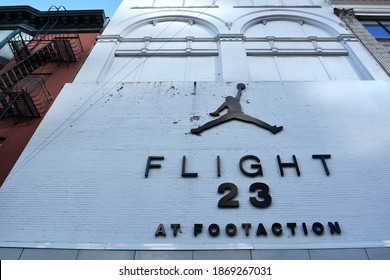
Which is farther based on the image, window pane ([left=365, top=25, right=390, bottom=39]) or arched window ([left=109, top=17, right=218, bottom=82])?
window pane ([left=365, top=25, right=390, bottom=39])

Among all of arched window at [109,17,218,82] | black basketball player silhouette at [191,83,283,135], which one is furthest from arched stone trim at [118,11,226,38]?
black basketball player silhouette at [191,83,283,135]

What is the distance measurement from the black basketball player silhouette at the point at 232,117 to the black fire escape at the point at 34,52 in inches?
230

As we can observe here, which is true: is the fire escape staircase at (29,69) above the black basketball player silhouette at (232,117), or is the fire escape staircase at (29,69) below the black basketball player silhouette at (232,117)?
above

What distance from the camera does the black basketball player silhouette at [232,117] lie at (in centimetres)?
963

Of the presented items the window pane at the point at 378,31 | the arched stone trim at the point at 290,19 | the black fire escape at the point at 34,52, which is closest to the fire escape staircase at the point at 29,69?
the black fire escape at the point at 34,52

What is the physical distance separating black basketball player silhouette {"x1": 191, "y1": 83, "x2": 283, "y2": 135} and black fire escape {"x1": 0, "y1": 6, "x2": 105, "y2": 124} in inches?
230

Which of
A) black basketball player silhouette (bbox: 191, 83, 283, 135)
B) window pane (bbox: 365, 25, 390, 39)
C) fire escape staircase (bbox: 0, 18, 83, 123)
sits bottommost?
black basketball player silhouette (bbox: 191, 83, 283, 135)

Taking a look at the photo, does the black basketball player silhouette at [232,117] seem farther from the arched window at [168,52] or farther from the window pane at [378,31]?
the window pane at [378,31]

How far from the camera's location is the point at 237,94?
10914mm

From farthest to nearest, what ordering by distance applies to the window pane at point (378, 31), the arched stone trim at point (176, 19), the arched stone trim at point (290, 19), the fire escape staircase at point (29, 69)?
the window pane at point (378, 31) → the arched stone trim at point (176, 19) → the arched stone trim at point (290, 19) → the fire escape staircase at point (29, 69)

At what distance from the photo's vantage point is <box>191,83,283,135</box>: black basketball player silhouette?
31.6 ft

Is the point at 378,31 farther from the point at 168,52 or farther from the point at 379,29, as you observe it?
the point at 168,52

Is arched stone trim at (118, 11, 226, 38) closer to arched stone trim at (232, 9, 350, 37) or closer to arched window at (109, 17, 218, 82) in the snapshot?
arched window at (109, 17, 218, 82)

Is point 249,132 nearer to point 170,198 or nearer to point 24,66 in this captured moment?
point 170,198
